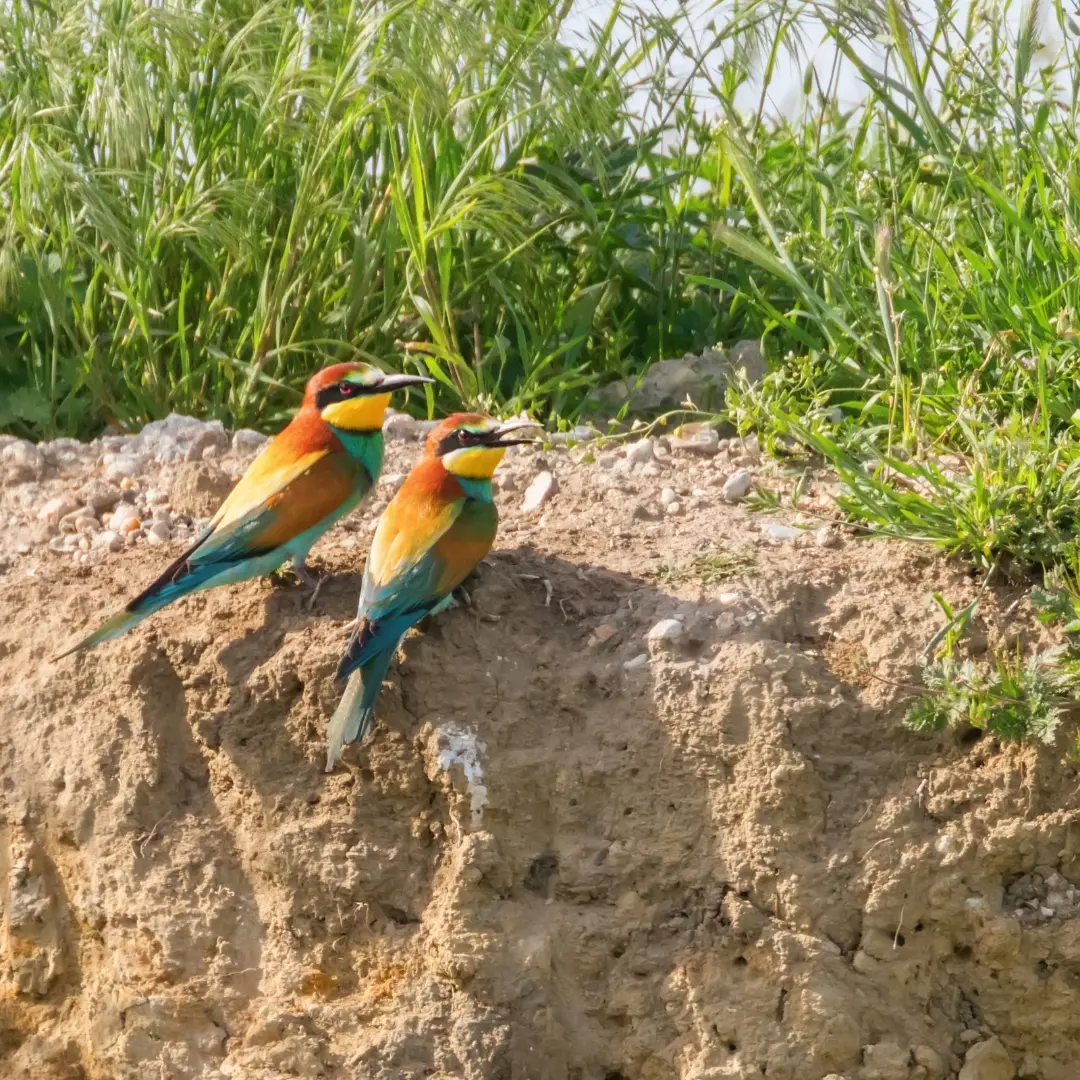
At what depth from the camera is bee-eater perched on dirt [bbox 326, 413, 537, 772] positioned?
9.40 ft

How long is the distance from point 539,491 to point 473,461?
1.39 feet

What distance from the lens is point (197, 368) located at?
13.2 ft

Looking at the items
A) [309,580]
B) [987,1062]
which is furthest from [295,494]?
[987,1062]

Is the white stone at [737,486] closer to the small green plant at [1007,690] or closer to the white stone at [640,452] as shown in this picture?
the white stone at [640,452]

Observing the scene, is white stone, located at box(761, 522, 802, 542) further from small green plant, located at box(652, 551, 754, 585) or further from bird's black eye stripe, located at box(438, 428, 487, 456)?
bird's black eye stripe, located at box(438, 428, 487, 456)

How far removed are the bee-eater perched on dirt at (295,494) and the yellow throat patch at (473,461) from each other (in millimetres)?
210

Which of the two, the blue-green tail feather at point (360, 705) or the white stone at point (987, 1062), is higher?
the blue-green tail feather at point (360, 705)

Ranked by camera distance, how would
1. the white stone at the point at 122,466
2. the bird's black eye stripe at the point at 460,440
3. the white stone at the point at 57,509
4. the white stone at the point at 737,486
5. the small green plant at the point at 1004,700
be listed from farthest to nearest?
the white stone at the point at 122,466
the white stone at the point at 57,509
the white stone at the point at 737,486
the bird's black eye stripe at the point at 460,440
the small green plant at the point at 1004,700

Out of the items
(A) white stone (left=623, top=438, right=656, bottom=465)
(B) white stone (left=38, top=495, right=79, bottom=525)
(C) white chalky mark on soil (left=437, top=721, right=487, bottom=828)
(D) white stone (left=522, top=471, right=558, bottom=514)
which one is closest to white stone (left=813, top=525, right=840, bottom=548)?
(A) white stone (left=623, top=438, right=656, bottom=465)

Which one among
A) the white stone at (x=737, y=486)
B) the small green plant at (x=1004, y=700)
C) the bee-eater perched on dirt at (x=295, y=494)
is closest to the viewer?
the small green plant at (x=1004, y=700)

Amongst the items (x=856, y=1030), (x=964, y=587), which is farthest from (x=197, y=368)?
(x=856, y=1030)

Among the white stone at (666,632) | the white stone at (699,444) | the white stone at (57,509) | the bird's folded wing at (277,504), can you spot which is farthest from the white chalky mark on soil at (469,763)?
the white stone at (57,509)

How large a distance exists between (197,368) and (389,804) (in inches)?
58.6

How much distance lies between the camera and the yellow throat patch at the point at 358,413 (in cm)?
321
